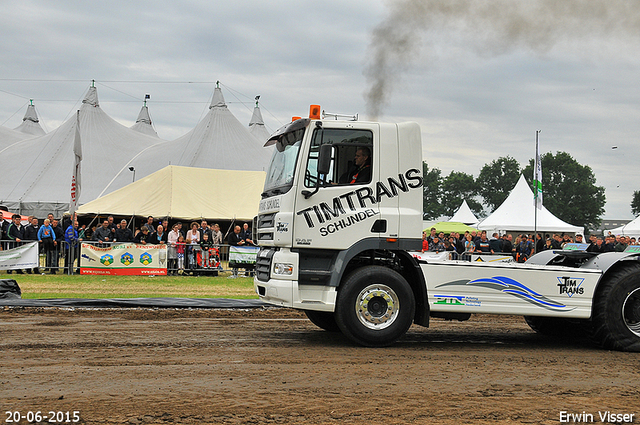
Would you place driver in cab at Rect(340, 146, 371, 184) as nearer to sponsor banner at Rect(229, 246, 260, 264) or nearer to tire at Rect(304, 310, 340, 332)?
tire at Rect(304, 310, 340, 332)

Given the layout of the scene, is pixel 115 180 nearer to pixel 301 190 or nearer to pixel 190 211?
pixel 190 211

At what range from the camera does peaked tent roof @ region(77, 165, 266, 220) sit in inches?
1073

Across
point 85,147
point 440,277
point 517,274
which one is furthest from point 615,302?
point 85,147

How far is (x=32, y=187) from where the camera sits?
109 ft

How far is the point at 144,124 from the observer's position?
53.6m

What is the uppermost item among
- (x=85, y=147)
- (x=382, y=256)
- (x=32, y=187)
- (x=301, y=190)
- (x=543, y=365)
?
(x=85, y=147)

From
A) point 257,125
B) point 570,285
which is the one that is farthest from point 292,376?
point 257,125

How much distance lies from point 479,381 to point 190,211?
22.6m

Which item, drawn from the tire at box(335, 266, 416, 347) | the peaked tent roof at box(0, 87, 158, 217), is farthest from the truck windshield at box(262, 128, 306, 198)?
the peaked tent roof at box(0, 87, 158, 217)

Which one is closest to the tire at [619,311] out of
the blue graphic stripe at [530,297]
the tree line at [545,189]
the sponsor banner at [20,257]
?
the blue graphic stripe at [530,297]

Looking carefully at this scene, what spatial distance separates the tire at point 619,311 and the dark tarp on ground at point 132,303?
6.40m

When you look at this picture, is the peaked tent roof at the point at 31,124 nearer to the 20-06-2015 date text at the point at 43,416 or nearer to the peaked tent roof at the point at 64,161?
the peaked tent roof at the point at 64,161

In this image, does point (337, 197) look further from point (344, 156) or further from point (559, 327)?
point (559, 327)

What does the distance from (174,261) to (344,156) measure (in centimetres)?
1309
